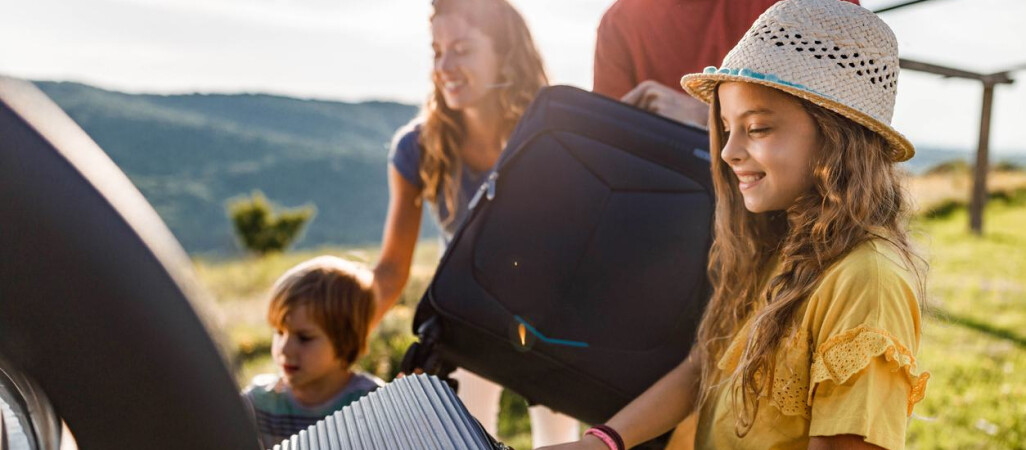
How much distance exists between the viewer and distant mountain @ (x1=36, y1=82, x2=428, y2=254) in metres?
35.0

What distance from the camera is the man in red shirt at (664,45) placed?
1.66 meters

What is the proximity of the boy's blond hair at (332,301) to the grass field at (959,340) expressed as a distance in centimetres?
27

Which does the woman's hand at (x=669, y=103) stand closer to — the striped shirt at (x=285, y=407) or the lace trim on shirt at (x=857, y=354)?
the lace trim on shirt at (x=857, y=354)

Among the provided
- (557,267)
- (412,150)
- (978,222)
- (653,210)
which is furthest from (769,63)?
(978,222)

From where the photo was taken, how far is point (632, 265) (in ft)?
4.88

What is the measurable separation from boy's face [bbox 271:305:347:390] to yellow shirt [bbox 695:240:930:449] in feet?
4.04

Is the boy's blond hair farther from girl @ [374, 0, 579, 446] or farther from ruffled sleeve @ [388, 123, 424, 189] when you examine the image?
ruffled sleeve @ [388, 123, 424, 189]

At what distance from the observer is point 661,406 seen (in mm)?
1393

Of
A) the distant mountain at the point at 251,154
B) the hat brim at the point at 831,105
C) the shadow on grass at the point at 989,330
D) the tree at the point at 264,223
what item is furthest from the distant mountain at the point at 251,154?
the hat brim at the point at 831,105

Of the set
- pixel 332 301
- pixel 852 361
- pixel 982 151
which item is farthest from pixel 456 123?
pixel 982 151

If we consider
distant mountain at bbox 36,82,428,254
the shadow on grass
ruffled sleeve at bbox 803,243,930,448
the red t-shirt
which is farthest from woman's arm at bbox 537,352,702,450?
distant mountain at bbox 36,82,428,254

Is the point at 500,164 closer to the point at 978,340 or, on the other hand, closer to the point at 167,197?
the point at 978,340

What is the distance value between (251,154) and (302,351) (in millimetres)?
45132

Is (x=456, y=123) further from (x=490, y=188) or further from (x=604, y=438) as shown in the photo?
(x=604, y=438)
